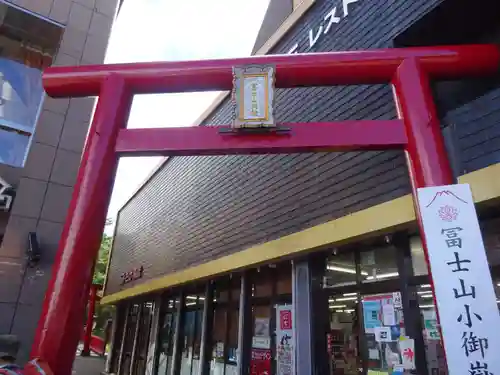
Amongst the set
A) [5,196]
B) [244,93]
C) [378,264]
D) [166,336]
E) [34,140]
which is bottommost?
[166,336]

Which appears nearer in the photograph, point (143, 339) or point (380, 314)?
point (380, 314)

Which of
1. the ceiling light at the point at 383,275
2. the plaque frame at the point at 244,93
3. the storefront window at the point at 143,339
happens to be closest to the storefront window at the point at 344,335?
the ceiling light at the point at 383,275

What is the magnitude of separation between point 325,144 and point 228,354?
19.1ft

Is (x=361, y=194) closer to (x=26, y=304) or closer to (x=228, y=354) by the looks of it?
(x=228, y=354)

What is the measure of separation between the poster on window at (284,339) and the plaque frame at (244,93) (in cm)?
360

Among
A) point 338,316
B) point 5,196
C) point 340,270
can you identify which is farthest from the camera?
point 5,196

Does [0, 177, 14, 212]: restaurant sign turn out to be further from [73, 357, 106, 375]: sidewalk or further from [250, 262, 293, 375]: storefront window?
[73, 357, 106, 375]: sidewalk

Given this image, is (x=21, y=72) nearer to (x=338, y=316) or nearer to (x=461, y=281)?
(x=338, y=316)

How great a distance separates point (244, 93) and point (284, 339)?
14.3 ft

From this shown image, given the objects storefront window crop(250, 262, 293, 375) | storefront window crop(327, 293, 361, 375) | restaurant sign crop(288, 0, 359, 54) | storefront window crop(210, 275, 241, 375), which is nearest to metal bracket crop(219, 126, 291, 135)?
storefront window crop(327, 293, 361, 375)

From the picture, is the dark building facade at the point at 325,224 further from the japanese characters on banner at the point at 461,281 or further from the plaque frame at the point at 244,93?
the plaque frame at the point at 244,93

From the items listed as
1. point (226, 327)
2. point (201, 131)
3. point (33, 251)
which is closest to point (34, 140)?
point (33, 251)

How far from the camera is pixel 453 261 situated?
122 inches

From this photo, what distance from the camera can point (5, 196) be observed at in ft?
21.4
